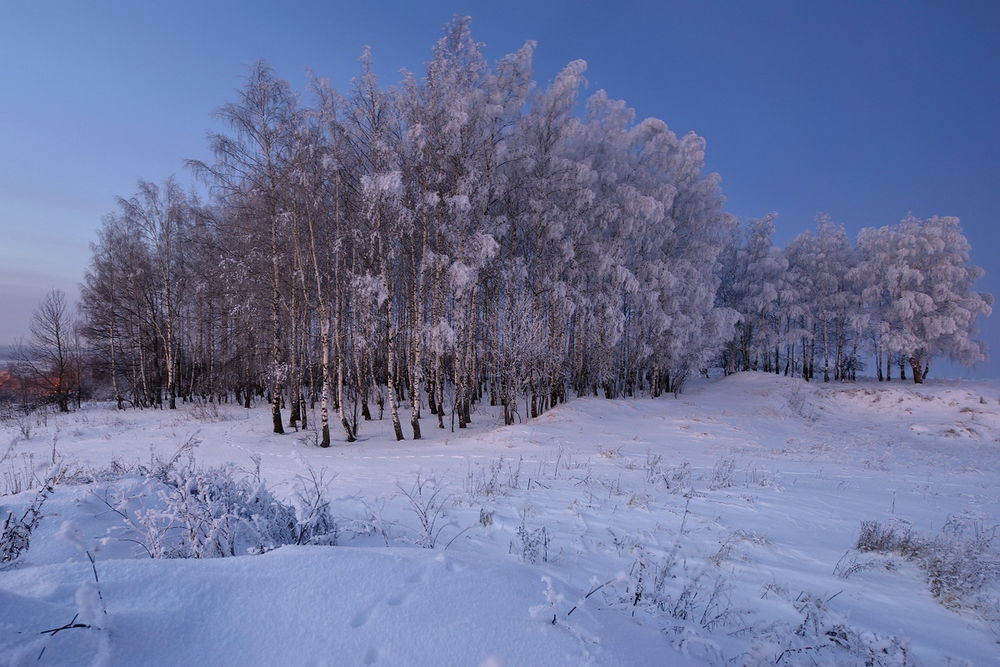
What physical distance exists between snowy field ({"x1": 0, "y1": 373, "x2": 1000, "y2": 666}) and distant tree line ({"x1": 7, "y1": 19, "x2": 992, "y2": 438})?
7258 mm

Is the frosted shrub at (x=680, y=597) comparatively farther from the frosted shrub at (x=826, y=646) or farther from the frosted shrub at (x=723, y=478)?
the frosted shrub at (x=723, y=478)

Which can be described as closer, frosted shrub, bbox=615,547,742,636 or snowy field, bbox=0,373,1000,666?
snowy field, bbox=0,373,1000,666

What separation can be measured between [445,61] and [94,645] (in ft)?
51.2

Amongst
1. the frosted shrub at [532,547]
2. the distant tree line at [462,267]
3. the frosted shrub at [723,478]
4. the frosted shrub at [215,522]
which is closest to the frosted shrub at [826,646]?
the frosted shrub at [532,547]

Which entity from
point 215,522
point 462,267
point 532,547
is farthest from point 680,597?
point 462,267

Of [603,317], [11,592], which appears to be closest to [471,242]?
[603,317]

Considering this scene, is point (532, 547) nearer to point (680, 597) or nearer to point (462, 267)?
point (680, 597)

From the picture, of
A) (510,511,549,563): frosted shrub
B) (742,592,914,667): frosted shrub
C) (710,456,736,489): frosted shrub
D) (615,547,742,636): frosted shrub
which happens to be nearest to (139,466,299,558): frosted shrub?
(510,511,549,563): frosted shrub

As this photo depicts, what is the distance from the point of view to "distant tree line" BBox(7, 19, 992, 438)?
13.1m

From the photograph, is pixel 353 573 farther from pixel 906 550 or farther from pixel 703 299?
pixel 703 299

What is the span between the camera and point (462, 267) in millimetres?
13047

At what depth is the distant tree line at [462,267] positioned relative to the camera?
1312cm

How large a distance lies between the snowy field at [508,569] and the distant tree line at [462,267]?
7.26 m

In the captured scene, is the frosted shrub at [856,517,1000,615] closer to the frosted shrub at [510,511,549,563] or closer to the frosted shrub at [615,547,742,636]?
the frosted shrub at [615,547,742,636]
